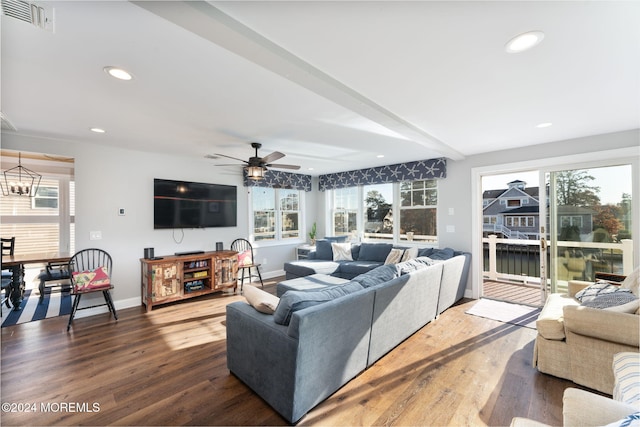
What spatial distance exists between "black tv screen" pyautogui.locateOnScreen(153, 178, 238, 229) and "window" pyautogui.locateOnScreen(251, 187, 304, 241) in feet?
2.03

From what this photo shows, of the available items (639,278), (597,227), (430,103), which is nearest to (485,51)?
(430,103)

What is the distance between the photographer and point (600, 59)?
1801 mm

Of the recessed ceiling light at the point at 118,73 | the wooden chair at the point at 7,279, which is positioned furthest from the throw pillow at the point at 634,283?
the wooden chair at the point at 7,279

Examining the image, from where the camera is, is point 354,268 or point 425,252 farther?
point 354,268

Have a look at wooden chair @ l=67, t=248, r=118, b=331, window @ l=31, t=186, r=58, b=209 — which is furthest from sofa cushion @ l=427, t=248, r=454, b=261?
window @ l=31, t=186, r=58, b=209

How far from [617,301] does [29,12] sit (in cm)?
450

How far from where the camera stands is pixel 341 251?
5.47 meters

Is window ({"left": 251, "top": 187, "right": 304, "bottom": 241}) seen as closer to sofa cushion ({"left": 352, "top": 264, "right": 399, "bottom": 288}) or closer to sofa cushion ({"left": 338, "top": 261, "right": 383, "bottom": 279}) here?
sofa cushion ({"left": 338, "top": 261, "right": 383, "bottom": 279})

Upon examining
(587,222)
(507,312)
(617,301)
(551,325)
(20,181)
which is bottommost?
(507,312)

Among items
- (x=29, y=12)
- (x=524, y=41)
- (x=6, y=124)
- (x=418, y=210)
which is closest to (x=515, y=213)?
(x=418, y=210)

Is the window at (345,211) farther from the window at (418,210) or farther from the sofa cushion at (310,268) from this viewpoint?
the sofa cushion at (310,268)

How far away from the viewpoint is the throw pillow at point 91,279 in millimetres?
3475

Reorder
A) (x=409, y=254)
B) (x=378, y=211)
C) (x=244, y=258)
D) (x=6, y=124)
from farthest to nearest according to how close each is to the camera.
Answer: (x=378, y=211)
(x=244, y=258)
(x=409, y=254)
(x=6, y=124)

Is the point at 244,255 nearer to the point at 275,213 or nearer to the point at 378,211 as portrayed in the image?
Result: the point at 275,213
